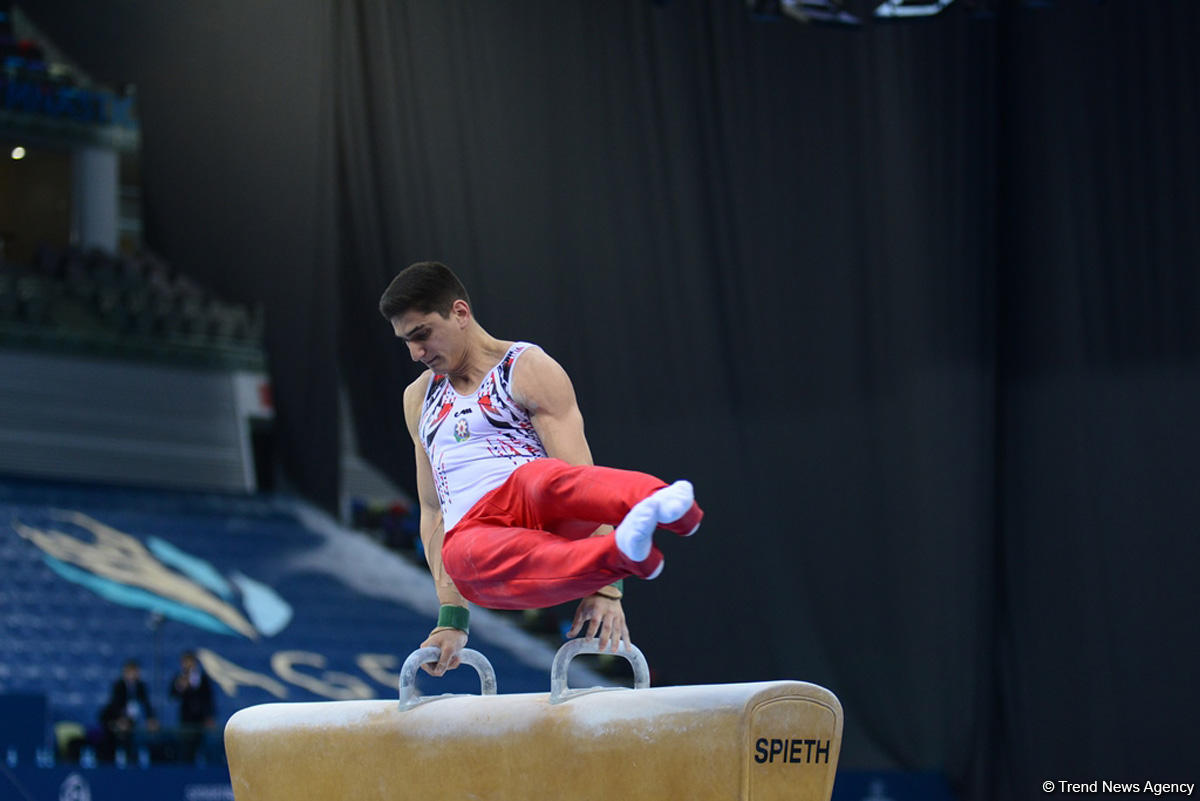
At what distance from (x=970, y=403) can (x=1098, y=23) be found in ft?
8.55

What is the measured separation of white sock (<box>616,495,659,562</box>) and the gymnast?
0.09m

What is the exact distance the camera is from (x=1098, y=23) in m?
9.46

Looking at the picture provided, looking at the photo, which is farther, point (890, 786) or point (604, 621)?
point (890, 786)

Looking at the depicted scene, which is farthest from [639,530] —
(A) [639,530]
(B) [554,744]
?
(B) [554,744]

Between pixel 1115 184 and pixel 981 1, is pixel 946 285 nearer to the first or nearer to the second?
pixel 1115 184

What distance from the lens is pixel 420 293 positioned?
3588 mm

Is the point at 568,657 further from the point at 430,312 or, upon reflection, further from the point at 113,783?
the point at 113,783

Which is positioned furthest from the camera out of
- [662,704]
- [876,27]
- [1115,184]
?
[876,27]

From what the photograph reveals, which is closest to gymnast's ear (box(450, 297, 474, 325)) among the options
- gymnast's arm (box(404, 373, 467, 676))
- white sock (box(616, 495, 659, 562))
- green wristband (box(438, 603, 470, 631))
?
gymnast's arm (box(404, 373, 467, 676))

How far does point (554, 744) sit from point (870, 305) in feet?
24.4

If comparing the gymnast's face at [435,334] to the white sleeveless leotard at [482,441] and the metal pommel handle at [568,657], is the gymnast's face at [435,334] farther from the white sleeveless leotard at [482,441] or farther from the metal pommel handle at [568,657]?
the metal pommel handle at [568,657]

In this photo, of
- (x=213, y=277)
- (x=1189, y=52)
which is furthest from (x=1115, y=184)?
(x=213, y=277)

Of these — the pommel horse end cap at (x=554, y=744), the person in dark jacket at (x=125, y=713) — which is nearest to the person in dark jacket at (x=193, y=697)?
the person in dark jacket at (x=125, y=713)

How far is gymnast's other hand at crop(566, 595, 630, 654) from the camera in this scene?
340 cm
